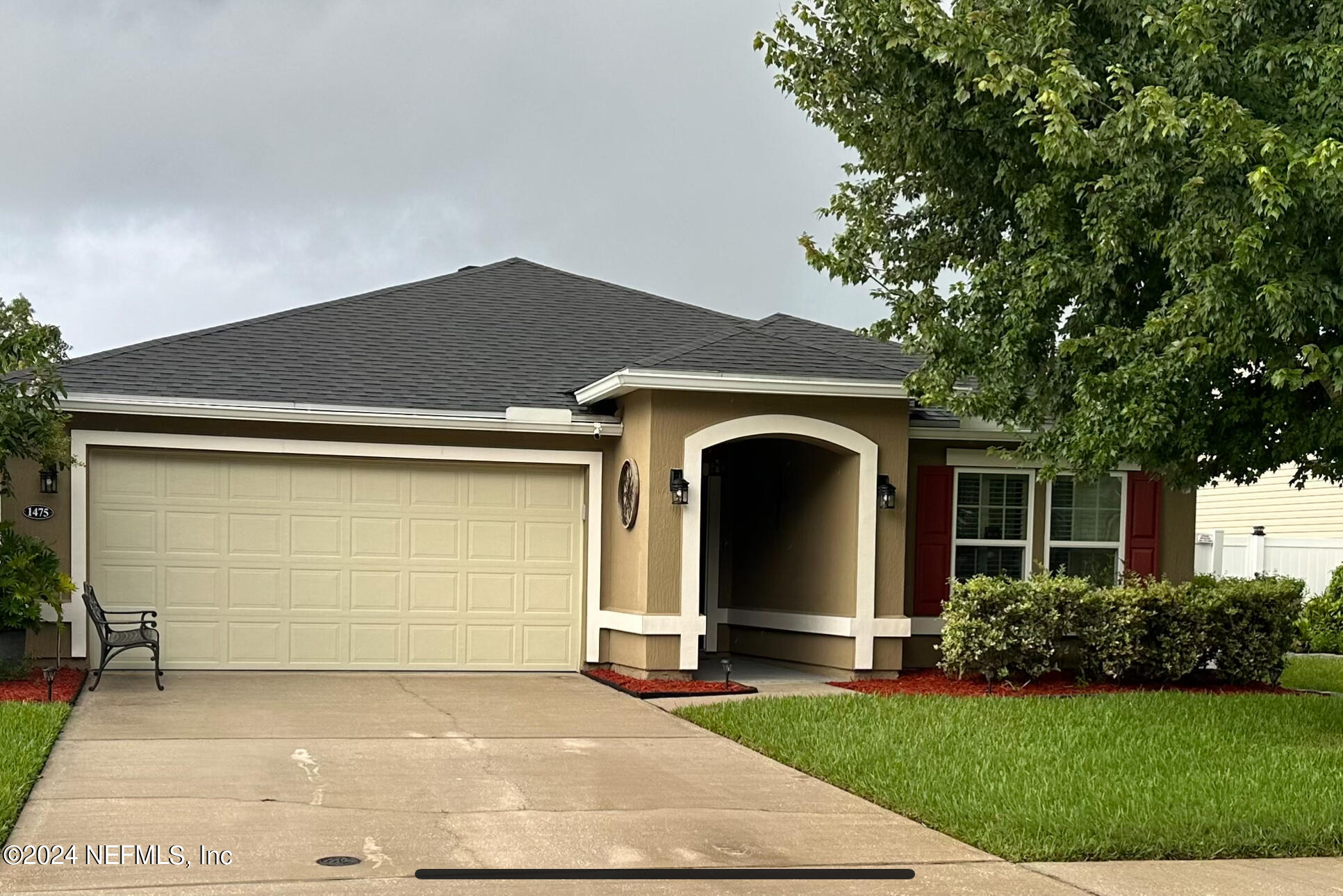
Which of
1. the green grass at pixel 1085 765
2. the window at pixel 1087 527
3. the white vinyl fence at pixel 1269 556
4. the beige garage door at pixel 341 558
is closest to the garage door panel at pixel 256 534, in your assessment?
the beige garage door at pixel 341 558

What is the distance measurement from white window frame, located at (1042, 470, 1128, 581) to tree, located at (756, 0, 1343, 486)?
383cm

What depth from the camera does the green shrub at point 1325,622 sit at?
19453 mm

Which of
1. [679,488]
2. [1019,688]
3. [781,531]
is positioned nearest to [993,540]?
[1019,688]

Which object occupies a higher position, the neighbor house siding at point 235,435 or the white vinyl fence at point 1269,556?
the neighbor house siding at point 235,435

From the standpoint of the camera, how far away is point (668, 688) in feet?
43.8

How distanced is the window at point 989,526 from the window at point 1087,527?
0.32 meters

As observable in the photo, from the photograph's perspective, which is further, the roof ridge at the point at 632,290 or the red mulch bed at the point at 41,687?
the roof ridge at the point at 632,290

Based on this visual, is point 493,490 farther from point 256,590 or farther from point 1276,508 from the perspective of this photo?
point 1276,508

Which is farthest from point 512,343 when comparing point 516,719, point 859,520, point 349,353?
point 516,719

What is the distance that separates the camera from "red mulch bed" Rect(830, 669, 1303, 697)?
1337 centimetres

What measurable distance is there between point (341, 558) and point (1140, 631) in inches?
324

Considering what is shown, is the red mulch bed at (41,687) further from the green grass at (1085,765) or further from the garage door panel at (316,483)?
Answer: the green grass at (1085,765)

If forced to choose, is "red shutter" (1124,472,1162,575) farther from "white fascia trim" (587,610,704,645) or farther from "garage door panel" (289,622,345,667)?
"garage door panel" (289,622,345,667)

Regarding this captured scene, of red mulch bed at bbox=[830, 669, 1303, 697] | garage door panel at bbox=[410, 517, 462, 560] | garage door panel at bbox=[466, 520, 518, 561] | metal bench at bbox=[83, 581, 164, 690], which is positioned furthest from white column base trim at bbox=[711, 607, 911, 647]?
metal bench at bbox=[83, 581, 164, 690]
